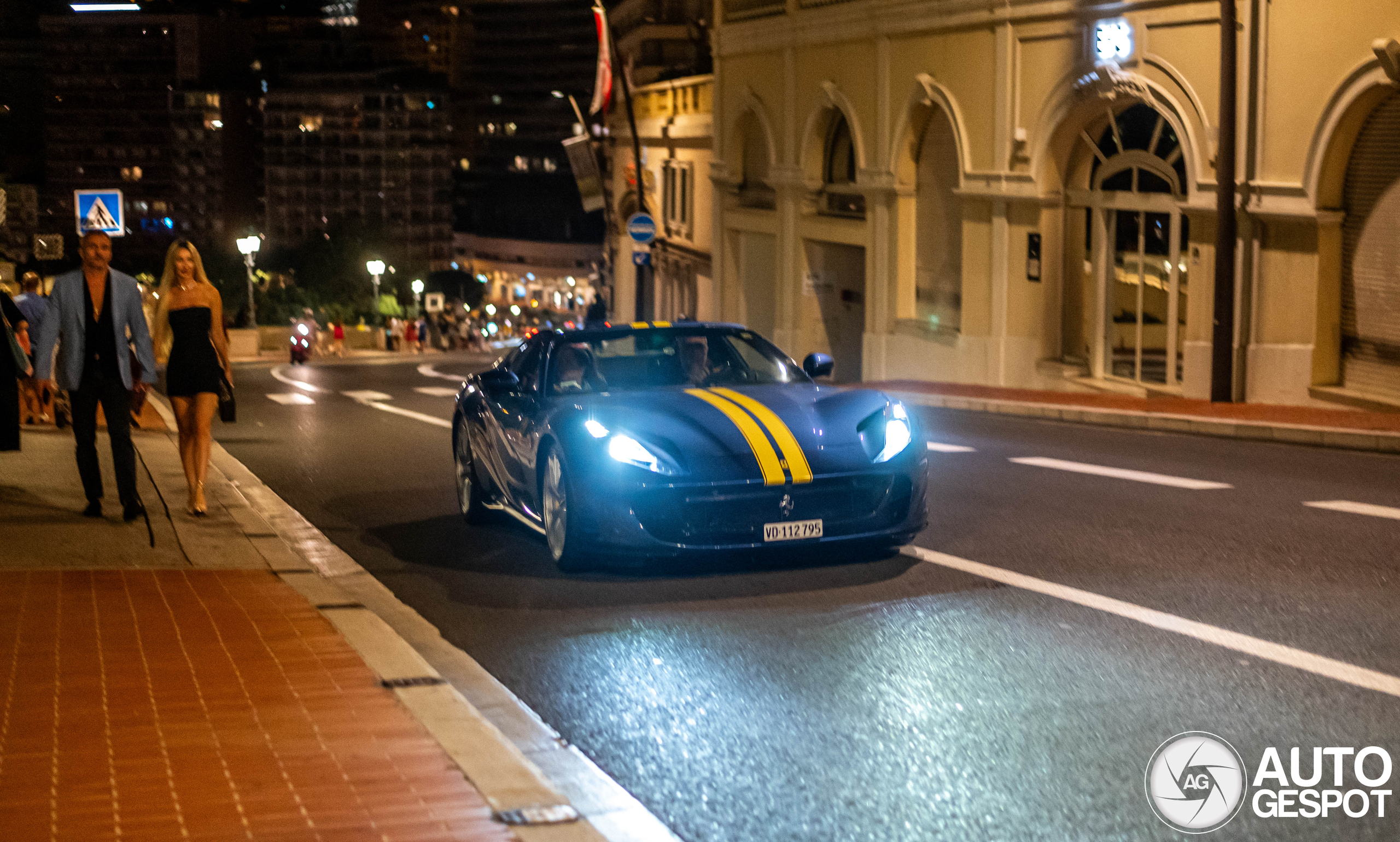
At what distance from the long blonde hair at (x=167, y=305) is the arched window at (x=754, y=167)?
94.8ft

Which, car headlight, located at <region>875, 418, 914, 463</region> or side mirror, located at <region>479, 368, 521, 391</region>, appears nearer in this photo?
car headlight, located at <region>875, 418, 914, 463</region>

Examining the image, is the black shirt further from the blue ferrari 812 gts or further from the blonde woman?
the blue ferrari 812 gts

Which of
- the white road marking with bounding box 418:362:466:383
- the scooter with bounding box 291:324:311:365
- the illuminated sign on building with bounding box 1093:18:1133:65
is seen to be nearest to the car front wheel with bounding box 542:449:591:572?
the illuminated sign on building with bounding box 1093:18:1133:65

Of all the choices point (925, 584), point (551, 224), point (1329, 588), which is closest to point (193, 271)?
point (925, 584)

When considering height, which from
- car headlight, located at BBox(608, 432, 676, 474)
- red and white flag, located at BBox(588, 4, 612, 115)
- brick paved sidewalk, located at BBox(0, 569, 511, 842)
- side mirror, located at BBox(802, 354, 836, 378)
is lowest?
brick paved sidewalk, located at BBox(0, 569, 511, 842)

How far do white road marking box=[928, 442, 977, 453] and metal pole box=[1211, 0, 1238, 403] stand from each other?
6238 mm

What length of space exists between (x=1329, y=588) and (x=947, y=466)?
18.7 ft

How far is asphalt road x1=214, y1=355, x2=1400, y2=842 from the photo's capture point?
500 cm

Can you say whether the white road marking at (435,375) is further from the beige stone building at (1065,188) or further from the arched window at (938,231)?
the arched window at (938,231)

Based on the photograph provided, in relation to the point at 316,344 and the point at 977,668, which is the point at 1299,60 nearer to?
the point at 977,668

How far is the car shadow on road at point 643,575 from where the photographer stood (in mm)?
8250

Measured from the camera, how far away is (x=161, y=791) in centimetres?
498

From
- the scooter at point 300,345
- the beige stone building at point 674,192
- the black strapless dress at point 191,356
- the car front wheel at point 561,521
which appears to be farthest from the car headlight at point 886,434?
the scooter at point 300,345

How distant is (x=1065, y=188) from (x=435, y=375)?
16.1 meters
